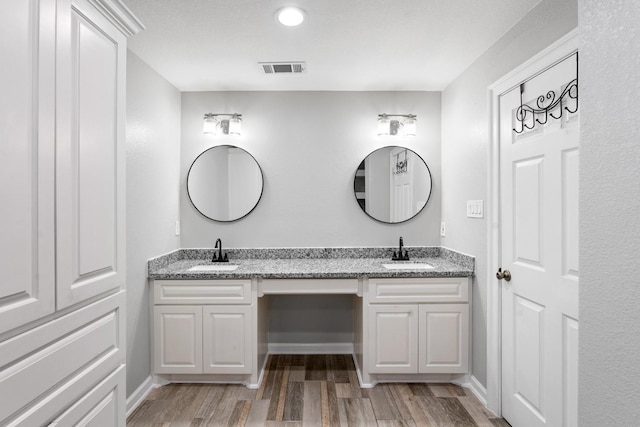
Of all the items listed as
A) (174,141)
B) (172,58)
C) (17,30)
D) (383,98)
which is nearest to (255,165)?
(174,141)

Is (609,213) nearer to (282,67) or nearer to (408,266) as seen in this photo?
(408,266)

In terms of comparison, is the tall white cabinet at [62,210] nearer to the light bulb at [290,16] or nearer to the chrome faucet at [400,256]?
the light bulb at [290,16]

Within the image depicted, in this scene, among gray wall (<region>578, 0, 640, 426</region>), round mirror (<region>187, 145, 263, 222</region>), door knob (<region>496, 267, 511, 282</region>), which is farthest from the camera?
round mirror (<region>187, 145, 263, 222</region>)

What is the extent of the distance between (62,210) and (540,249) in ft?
6.89

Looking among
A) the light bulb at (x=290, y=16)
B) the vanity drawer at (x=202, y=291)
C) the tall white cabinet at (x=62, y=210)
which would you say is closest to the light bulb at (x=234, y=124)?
the light bulb at (x=290, y=16)

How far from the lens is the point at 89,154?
4.12 feet

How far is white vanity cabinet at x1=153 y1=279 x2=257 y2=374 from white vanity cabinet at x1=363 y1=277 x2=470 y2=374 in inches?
34.6

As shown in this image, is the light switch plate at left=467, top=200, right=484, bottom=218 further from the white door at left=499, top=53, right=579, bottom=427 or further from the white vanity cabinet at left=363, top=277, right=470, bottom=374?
the white vanity cabinet at left=363, top=277, right=470, bottom=374

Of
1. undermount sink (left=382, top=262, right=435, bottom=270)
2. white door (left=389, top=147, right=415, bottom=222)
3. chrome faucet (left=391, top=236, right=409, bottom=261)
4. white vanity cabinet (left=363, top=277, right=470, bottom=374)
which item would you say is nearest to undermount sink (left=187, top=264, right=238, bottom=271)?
white vanity cabinet (left=363, top=277, right=470, bottom=374)

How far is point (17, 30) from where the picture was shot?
95cm

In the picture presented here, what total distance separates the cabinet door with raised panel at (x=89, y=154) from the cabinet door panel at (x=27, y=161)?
4cm

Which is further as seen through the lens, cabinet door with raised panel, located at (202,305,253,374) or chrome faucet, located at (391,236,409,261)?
chrome faucet, located at (391,236,409,261)


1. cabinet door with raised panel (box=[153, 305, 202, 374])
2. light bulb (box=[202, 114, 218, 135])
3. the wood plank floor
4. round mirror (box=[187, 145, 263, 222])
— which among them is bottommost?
the wood plank floor

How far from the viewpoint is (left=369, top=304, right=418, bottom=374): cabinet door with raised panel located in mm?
2570
